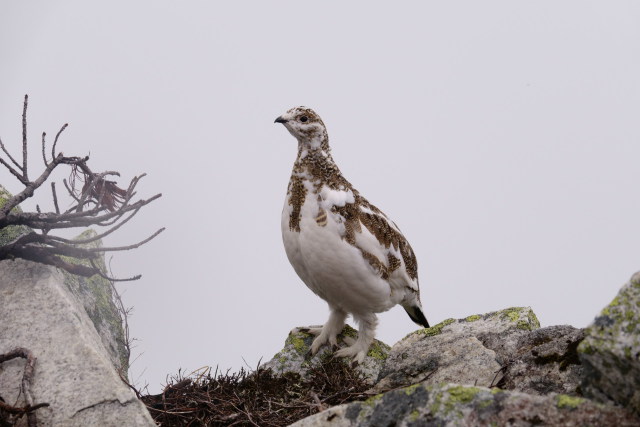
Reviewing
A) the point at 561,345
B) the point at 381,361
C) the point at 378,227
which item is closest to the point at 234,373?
the point at 381,361

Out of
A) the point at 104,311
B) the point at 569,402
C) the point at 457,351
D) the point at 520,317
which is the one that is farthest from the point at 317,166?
the point at 569,402

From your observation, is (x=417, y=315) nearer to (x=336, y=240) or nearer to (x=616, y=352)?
(x=336, y=240)

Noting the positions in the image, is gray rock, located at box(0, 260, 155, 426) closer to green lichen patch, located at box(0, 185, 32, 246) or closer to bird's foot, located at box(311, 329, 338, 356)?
green lichen patch, located at box(0, 185, 32, 246)

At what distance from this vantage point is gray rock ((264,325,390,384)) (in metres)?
6.57

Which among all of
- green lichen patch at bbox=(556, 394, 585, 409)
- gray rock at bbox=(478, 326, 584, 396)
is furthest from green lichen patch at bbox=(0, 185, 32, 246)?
green lichen patch at bbox=(556, 394, 585, 409)

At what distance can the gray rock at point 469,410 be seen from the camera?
2977 mm

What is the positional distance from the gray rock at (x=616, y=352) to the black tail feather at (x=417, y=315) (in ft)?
13.5

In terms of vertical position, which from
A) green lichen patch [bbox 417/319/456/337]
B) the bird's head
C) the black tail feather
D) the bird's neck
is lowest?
green lichen patch [bbox 417/319/456/337]

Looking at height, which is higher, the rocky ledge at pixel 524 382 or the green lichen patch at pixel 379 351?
the green lichen patch at pixel 379 351

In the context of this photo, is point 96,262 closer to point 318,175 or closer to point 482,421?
point 318,175

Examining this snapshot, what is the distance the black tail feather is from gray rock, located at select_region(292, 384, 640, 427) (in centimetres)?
371

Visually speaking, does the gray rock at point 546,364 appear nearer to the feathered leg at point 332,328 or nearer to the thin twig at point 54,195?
the feathered leg at point 332,328

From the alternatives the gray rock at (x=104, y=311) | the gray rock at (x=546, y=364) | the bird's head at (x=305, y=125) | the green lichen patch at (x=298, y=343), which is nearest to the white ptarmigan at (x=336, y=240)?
the bird's head at (x=305, y=125)

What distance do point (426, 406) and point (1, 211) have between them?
430 centimetres
